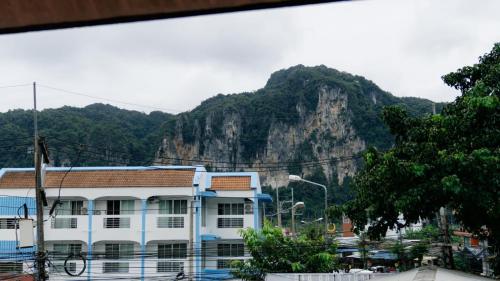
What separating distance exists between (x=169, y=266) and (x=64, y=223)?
4567 millimetres

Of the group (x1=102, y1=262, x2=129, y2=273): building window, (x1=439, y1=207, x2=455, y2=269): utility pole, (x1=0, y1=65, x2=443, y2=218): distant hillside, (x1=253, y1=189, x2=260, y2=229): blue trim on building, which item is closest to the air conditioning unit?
(x1=102, y1=262, x2=129, y2=273): building window

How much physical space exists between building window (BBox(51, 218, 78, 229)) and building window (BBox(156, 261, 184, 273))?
371 cm

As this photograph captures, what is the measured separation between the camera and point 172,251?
22.0 metres

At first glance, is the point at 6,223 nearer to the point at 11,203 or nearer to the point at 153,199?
the point at 11,203

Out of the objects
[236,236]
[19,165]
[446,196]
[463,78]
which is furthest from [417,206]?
[19,165]

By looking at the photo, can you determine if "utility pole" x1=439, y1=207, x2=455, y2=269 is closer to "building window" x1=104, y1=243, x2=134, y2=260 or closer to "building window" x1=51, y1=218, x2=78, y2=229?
"building window" x1=104, y1=243, x2=134, y2=260

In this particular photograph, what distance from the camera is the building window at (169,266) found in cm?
2155

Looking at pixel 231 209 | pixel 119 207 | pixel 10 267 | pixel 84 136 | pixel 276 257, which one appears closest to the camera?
pixel 276 257

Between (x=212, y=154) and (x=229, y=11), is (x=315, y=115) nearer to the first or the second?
(x=212, y=154)

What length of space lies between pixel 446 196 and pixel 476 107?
147 cm

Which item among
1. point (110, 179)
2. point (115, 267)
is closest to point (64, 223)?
point (110, 179)

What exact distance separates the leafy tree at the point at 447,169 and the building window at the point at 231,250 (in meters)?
13.9

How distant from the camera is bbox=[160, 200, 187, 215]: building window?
72.7 feet

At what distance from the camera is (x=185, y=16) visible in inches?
61.7
